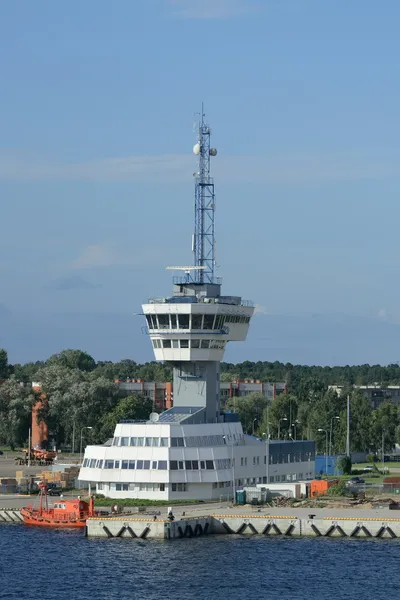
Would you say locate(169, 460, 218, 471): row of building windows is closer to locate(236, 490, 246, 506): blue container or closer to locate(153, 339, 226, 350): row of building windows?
locate(236, 490, 246, 506): blue container

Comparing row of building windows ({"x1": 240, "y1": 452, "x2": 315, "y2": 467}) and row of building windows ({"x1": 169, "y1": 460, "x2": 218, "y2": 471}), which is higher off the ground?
row of building windows ({"x1": 240, "y1": 452, "x2": 315, "y2": 467})

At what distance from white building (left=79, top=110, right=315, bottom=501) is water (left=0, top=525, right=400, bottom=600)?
14.0 m

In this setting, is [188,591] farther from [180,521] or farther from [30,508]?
[30,508]

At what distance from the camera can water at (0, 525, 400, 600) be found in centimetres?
9525

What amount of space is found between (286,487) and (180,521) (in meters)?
21.1

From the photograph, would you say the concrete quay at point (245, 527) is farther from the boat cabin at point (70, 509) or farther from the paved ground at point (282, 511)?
the boat cabin at point (70, 509)

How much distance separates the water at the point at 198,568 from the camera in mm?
95250

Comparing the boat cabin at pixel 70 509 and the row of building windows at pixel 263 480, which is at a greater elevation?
the row of building windows at pixel 263 480

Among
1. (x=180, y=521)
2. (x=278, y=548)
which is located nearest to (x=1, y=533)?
(x=180, y=521)

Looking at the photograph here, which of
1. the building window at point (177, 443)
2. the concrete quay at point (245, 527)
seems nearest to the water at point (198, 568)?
the concrete quay at point (245, 527)

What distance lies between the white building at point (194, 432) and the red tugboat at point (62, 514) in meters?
7.42

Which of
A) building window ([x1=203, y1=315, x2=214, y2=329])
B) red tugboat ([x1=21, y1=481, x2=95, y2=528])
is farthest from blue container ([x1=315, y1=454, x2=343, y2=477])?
red tugboat ([x1=21, y1=481, x2=95, y2=528])

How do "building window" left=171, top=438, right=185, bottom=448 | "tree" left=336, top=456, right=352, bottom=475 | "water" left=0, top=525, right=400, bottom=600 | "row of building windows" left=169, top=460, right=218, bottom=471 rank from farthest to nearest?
1. "tree" left=336, top=456, right=352, bottom=475
2. "building window" left=171, top=438, right=185, bottom=448
3. "row of building windows" left=169, top=460, right=218, bottom=471
4. "water" left=0, top=525, right=400, bottom=600

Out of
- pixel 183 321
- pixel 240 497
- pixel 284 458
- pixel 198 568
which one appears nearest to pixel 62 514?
pixel 240 497
